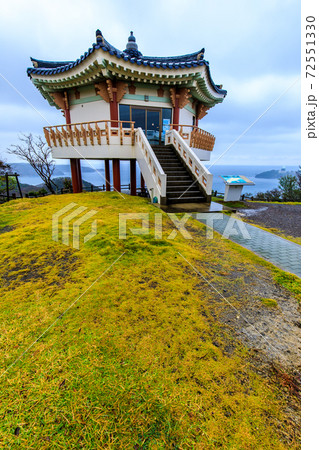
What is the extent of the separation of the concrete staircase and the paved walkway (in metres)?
1.50

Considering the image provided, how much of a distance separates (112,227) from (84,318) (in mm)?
3153

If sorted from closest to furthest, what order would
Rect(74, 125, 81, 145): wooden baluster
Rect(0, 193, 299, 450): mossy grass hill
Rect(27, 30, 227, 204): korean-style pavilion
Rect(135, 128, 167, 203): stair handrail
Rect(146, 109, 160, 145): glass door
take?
Rect(0, 193, 299, 450): mossy grass hill < Rect(135, 128, 167, 203): stair handrail < Rect(27, 30, 227, 204): korean-style pavilion < Rect(74, 125, 81, 145): wooden baluster < Rect(146, 109, 160, 145): glass door

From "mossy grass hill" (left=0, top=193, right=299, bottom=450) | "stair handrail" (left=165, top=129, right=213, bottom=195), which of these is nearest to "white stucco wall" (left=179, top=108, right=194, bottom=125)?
"stair handrail" (left=165, top=129, right=213, bottom=195)

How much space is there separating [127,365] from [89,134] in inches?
440

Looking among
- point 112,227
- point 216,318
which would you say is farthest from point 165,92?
point 216,318

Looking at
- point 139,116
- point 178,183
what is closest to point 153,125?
point 139,116

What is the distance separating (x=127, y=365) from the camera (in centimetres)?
200

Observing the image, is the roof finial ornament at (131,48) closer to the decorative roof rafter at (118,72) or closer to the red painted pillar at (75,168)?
the decorative roof rafter at (118,72)

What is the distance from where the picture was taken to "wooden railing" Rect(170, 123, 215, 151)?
11.4m

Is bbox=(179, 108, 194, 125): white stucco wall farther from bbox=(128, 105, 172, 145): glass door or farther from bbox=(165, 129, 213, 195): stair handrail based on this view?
bbox=(165, 129, 213, 195): stair handrail

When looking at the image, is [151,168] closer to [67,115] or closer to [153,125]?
[153,125]

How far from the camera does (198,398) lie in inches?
68.6

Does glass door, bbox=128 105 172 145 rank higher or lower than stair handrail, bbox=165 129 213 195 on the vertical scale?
higher

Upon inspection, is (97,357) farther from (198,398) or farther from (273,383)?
(273,383)
